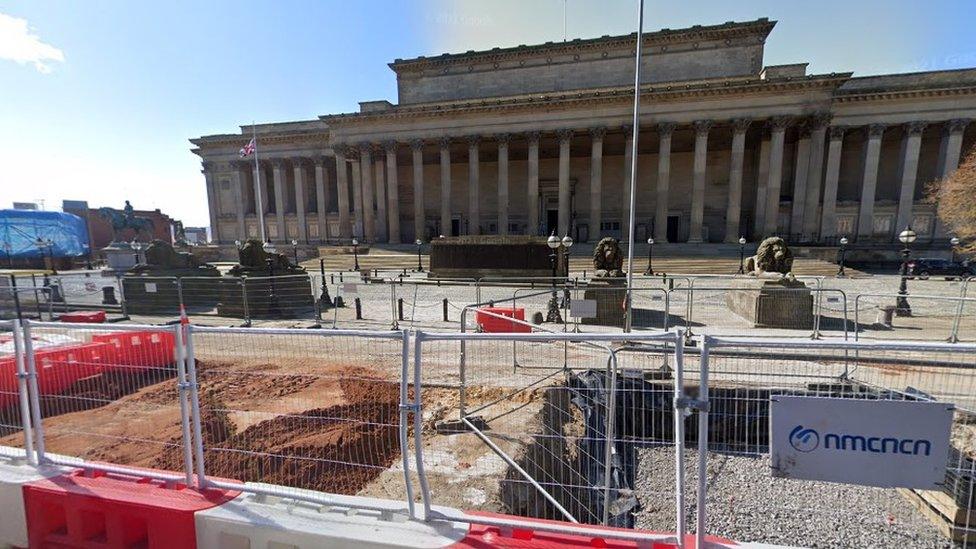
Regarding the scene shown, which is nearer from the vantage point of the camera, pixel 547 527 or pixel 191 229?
pixel 547 527

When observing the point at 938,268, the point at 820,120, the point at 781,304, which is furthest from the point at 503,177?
the point at 938,268

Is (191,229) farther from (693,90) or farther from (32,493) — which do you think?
(32,493)

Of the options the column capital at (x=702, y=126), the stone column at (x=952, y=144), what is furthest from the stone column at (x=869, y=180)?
the column capital at (x=702, y=126)

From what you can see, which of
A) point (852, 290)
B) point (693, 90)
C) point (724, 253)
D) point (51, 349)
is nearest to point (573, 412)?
point (51, 349)

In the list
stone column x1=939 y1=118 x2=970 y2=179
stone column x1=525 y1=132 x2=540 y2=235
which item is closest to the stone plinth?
stone column x1=525 y1=132 x2=540 y2=235

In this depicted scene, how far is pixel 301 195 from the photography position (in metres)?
52.9

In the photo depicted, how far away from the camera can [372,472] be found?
175 inches

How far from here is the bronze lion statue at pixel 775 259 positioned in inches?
511

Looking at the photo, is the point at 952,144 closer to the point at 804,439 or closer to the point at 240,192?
the point at 804,439

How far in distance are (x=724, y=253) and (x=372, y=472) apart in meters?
37.9

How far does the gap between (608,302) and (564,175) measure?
32025mm

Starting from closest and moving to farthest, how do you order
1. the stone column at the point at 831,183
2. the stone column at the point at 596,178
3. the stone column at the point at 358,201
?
the stone column at the point at 831,183 < the stone column at the point at 596,178 < the stone column at the point at 358,201

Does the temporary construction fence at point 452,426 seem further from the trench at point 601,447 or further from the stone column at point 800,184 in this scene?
the stone column at point 800,184

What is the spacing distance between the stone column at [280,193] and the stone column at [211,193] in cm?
952
